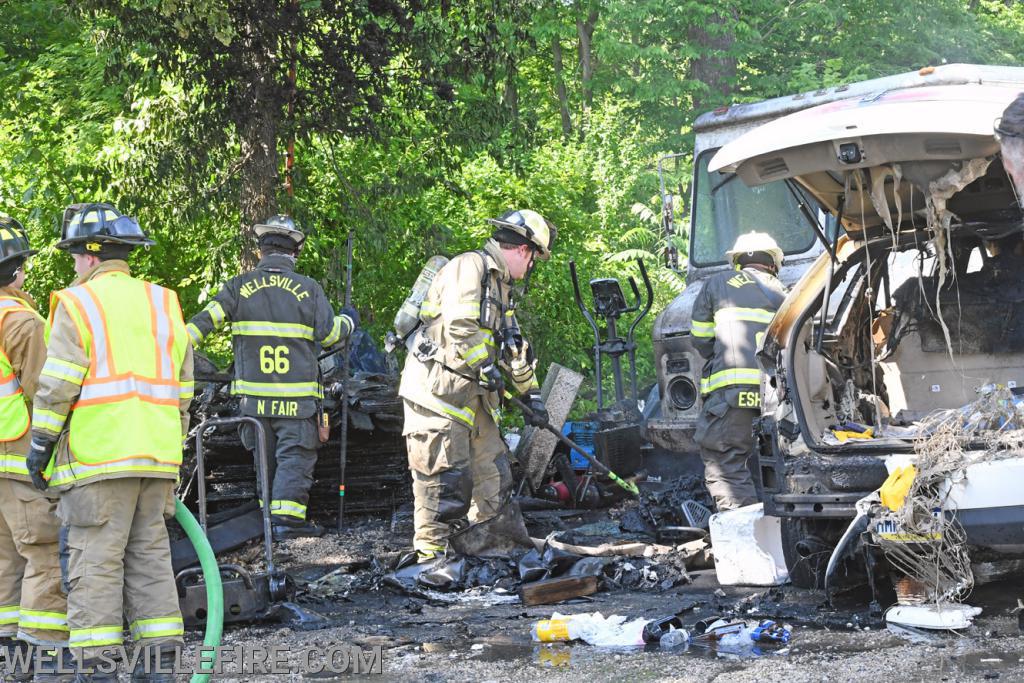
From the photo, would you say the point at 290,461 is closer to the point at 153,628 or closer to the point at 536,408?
the point at 536,408

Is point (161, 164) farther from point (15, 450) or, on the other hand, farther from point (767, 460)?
point (767, 460)

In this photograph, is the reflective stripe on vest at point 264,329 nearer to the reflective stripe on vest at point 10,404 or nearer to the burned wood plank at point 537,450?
the reflective stripe on vest at point 10,404

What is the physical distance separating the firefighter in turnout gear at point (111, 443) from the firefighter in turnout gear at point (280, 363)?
268cm

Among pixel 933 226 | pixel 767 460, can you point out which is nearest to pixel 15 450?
pixel 767 460

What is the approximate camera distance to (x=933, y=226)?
19.7 ft

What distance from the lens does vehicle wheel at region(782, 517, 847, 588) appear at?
587 cm

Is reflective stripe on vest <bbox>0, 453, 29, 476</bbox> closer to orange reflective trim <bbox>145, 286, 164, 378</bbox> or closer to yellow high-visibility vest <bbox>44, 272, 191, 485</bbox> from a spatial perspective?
yellow high-visibility vest <bbox>44, 272, 191, 485</bbox>

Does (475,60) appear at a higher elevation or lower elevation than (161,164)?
higher

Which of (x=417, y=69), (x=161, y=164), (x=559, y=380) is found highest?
(x=417, y=69)

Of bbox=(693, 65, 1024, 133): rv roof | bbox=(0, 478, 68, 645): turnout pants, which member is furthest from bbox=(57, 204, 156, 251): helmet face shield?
bbox=(693, 65, 1024, 133): rv roof

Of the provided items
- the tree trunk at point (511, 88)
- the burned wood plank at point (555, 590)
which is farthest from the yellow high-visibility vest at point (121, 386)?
the tree trunk at point (511, 88)

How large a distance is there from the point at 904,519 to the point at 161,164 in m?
7.27

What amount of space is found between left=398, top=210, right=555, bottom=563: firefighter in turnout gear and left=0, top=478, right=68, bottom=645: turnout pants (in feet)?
7.36

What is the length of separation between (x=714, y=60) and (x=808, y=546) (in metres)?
14.4
